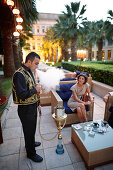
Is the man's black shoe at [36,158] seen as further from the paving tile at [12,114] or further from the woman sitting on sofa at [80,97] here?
the paving tile at [12,114]

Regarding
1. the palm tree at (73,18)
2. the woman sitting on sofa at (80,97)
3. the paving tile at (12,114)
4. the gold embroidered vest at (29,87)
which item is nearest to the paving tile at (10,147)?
the paving tile at (12,114)

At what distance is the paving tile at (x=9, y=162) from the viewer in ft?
6.61

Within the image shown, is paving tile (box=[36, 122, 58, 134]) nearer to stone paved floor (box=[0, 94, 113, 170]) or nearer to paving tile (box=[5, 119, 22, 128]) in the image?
stone paved floor (box=[0, 94, 113, 170])

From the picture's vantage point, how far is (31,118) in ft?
6.09

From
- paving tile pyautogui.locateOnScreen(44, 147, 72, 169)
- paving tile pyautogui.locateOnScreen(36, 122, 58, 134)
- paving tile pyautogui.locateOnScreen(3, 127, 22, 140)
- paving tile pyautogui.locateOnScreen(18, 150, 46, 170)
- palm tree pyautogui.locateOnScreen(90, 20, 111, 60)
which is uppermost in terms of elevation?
palm tree pyautogui.locateOnScreen(90, 20, 111, 60)

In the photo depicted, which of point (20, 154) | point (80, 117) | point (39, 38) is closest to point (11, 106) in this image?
point (20, 154)

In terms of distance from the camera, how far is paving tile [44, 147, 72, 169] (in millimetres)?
2049

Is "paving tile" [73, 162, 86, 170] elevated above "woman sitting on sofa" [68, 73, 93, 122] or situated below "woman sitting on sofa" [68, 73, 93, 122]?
below

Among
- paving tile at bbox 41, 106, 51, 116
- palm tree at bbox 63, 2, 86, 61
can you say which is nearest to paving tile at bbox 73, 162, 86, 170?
paving tile at bbox 41, 106, 51, 116

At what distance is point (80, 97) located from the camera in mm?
3213

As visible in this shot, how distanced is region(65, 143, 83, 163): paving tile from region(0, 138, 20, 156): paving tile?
1.08m

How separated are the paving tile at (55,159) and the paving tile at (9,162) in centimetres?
56

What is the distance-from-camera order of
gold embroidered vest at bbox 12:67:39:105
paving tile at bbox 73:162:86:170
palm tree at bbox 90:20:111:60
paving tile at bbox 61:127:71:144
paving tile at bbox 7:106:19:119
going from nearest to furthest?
1. gold embroidered vest at bbox 12:67:39:105
2. paving tile at bbox 73:162:86:170
3. paving tile at bbox 61:127:71:144
4. paving tile at bbox 7:106:19:119
5. palm tree at bbox 90:20:111:60

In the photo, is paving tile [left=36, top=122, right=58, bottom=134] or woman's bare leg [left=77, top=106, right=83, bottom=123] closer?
woman's bare leg [left=77, top=106, right=83, bottom=123]
